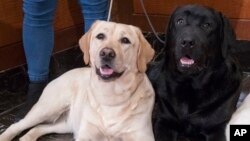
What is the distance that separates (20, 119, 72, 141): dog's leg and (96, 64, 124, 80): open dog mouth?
45 cm

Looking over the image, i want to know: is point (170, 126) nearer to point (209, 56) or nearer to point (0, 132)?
point (209, 56)

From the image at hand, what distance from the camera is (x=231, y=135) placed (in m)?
1.86

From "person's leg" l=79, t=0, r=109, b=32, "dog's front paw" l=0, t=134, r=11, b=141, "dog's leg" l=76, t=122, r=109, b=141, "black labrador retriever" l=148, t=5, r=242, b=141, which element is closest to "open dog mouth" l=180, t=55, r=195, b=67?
"black labrador retriever" l=148, t=5, r=242, b=141

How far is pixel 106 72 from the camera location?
1862 mm

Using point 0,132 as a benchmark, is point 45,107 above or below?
above

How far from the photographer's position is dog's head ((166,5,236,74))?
1877 millimetres

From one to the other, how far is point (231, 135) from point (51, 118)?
0.84 metres

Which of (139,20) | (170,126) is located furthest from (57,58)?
(170,126)

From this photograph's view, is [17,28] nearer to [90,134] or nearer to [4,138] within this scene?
[4,138]

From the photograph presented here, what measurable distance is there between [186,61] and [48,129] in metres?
0.74

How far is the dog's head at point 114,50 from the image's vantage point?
1.81 meters

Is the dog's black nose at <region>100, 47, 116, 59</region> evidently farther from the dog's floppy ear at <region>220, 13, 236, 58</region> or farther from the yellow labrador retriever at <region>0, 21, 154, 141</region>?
the dog's floppy ear at <region>220, 13, 236, 58</region>

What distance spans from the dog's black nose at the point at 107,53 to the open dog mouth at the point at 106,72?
0.19 ft

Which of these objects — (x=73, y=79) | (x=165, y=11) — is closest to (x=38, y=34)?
(x=73, y=79)
